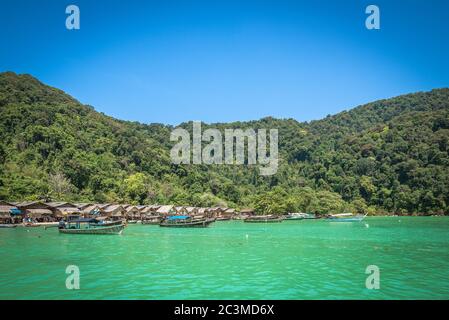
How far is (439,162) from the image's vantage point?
3359 inches

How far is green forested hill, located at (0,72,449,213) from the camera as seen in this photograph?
Result: 73438 mm

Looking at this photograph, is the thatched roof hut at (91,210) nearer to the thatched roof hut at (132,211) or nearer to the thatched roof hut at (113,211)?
the thatched roof hut at (113,211)

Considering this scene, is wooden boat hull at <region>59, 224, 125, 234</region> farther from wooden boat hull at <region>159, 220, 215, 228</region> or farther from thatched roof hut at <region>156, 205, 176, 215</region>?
thatched roof hut at <region>156, 205, 176, 215</region>

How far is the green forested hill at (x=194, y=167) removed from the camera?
241ft

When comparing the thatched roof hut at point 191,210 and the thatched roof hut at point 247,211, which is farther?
the thatched roof hut at point 247,211

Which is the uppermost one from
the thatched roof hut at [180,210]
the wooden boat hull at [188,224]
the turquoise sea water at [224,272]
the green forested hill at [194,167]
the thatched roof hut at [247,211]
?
the green forested hill at [194,167]

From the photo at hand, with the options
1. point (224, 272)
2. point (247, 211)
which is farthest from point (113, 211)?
point (224, 272)

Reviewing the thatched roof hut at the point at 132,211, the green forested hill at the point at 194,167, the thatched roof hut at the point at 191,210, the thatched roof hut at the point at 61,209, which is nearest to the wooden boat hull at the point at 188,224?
the thatched roof hut at the point at 61,209

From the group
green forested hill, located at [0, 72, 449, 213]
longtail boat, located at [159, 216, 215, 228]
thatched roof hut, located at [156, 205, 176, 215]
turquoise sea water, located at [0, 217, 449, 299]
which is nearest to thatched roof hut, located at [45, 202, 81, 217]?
green forested hill, located at [0, 72, 449, 213]

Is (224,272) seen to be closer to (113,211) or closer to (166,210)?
(113,211)

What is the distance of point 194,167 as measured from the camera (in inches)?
4094
